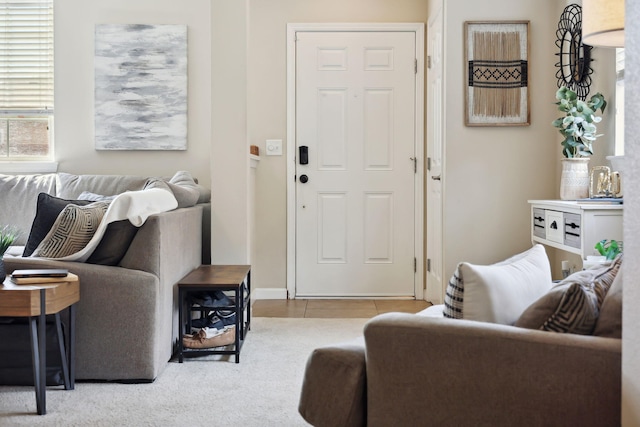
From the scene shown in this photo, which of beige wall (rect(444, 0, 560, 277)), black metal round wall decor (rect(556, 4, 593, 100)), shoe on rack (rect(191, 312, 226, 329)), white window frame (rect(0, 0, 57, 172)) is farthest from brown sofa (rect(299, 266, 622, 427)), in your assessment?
white window frame (rect(0, 0, 57, 172))

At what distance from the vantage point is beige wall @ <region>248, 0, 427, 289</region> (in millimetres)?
5195

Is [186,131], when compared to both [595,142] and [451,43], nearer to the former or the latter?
[451,43]

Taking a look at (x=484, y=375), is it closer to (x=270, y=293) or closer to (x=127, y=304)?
(x=127, y=304)

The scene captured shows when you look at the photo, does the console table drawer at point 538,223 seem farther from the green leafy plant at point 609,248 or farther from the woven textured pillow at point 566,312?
the woven textured pillow at point 566,312

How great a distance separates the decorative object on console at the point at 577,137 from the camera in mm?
3816

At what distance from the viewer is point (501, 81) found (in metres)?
4.50

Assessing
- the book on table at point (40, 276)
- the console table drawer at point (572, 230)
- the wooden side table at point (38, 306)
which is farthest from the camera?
the console table drawer at point (572, 230)

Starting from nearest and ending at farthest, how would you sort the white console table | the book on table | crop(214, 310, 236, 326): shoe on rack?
the book on table
the white console table
crop(214, 310, 236, 326): shoe on rack

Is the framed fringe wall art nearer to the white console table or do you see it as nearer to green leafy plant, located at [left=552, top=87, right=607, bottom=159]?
green leafy plant, located at [left=552, top=87, right=607, bottom=159]

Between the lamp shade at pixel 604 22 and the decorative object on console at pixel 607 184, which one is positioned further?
the decorative object on console at pixel 607 184

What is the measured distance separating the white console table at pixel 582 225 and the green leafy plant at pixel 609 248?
6 centimetres

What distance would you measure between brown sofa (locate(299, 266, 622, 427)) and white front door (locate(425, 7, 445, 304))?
3.01 meters

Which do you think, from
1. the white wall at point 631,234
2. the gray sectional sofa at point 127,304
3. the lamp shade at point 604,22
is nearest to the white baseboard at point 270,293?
the gray sectional sofa at point 127,304

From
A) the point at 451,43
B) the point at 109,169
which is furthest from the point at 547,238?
the point at 109,169
